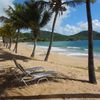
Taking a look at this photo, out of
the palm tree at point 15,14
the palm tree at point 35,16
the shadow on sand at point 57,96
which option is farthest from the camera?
the palm tree at point 15,14

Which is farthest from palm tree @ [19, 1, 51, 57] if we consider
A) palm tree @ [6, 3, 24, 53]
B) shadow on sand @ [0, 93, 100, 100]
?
shadow on sand @ [0, 93, 100, 100]

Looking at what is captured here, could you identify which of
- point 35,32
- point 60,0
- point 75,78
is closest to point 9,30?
point 35,32

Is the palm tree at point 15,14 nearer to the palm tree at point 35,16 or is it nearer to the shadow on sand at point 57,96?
the palm tree at point 35,16

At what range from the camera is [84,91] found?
357 inches

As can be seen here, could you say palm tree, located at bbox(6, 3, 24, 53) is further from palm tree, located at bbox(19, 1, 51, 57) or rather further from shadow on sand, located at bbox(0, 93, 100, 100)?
shadow on sand, located at bbox(0, 93, 100, 100)

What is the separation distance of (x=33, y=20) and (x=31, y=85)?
1580cm

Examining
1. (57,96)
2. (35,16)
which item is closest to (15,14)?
(35,16)

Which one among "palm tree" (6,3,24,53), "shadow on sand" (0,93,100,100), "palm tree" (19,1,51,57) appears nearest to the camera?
"shadow on sand" (0,93,100,100)

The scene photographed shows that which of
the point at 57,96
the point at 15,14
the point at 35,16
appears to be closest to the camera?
the point at 57,96

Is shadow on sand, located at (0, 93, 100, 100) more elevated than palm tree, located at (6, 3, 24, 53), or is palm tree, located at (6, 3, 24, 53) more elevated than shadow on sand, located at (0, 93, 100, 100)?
palm tree, located at (6, 3, 24, 53)

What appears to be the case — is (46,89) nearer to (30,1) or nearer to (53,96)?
(53,96)

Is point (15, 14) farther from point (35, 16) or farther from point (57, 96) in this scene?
point (57, 96)

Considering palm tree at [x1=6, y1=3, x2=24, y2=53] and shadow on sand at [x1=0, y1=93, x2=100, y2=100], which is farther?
palm tree at [x1=6, y1=3, x2=24, y2=53]

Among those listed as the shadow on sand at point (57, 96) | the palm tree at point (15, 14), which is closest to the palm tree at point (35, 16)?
the palm tree at point (15, 14)
